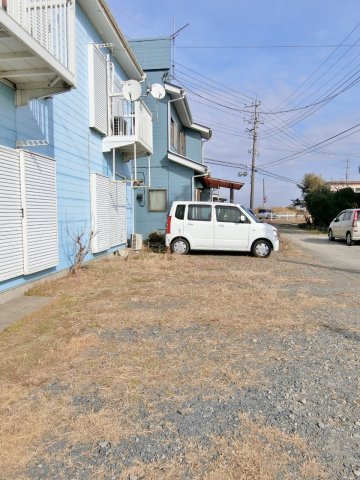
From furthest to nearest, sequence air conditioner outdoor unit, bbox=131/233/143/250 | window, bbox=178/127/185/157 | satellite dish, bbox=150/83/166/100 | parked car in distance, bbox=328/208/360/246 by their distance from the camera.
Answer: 1. window, bbox=178/127/185/157
2. parked car in distance, bbox=328/208/360/246
3. satellite dish, bbox=150/83/166/100
4. air conditioner outdoor unit, bbox=131/233/143/250

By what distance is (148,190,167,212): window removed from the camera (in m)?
16.3

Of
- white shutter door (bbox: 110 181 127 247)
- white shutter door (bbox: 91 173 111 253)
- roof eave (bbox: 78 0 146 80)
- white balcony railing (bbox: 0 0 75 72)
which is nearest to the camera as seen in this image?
white balcony railing (bbox: 0 0 75 72)

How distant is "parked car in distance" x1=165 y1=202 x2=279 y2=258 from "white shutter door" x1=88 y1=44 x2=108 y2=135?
3.53 metres

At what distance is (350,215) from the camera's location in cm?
1708

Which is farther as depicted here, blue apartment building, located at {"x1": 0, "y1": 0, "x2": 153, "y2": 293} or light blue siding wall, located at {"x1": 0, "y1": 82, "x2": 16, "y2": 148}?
light blue siding wall, located at {"x1": 0, "y1": 82, "x2": 16, "y2": 148}

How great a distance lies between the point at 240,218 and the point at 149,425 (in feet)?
31.8

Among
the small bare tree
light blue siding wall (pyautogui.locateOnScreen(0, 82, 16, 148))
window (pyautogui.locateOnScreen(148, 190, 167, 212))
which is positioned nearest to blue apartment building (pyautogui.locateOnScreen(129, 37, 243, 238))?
window (pyautogui.locateOnScreen(148, 190, 167, 212))

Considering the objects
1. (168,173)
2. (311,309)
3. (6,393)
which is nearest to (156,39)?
(168,173)

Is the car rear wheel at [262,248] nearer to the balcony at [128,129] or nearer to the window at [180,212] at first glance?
the window at [180,212]

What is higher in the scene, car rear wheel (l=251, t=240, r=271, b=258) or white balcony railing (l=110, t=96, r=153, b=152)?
white balcony railing (l=110, t=96, r=153, b=152)

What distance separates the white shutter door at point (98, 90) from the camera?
9.63 metres

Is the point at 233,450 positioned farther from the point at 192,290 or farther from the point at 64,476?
the point at 192,290

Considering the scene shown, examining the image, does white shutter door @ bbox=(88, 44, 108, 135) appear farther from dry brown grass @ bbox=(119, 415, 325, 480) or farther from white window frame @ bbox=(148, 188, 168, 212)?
Answer: dry brown grass @ bbox=(119, 415, 325, 480)

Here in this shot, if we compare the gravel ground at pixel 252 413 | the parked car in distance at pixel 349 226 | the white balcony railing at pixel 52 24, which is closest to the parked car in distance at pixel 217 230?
the parked car in distance at pixel 349 226
